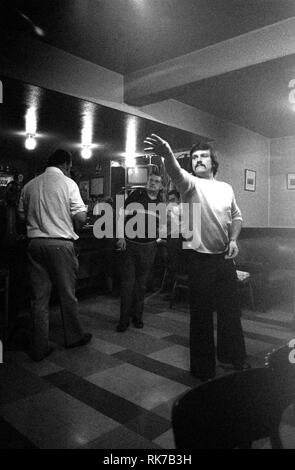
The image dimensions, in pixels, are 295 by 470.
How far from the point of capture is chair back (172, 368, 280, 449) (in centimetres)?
80

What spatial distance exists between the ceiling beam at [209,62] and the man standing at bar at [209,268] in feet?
6.19


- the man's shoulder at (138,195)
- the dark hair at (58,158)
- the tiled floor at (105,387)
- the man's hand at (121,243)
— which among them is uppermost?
the dark hair at (58,158)

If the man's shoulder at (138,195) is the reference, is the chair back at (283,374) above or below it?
below

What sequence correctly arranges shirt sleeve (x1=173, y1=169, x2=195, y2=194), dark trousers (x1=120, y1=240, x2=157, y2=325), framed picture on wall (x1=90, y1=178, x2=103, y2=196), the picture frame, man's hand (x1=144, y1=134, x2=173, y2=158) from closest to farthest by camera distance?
man's hand (x1=144, y1=134, x2=173, y2=158), shirt sleeve (x1=173, y1=169, x2=195, y2=194), dark trousers (x1=120, y1=240, x2=157, y2=325), framed picture on wall (x1=90, y1=178, x2=103, y2=196), the picture frame

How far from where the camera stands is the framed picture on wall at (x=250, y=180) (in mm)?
7636

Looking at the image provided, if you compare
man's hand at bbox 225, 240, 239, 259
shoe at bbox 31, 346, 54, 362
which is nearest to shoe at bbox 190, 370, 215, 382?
man's hand at bbox 225, 240, 239, 259

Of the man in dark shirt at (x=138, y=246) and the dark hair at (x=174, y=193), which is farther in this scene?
the dark hair at (x=174, y=193)

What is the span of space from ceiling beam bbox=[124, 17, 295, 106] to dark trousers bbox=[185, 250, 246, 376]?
2498 millimetres

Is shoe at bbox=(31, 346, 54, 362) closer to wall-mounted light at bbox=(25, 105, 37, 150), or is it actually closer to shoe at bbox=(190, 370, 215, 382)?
shoe at bbox=(190, 370, 215, 382)

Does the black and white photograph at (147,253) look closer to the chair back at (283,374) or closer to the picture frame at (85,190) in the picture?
the chair back at (283,374)

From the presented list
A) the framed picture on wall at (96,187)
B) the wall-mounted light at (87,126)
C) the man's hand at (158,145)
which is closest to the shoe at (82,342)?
the man's hand at (158,145)

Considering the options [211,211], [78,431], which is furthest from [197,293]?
[78,431]

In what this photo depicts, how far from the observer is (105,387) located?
2568 mm
